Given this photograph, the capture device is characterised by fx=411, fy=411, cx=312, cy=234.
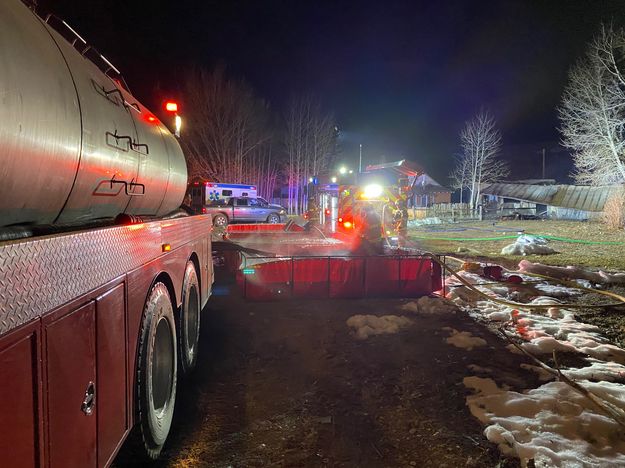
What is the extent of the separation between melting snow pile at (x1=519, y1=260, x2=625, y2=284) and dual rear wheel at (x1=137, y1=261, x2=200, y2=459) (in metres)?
8.29

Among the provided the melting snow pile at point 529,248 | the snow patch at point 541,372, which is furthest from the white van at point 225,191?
the snow patch at point 541,372

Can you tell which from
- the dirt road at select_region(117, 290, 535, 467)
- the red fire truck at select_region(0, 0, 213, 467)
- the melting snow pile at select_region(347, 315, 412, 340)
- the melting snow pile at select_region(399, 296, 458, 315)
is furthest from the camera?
the melting snow pile at select_region(399, 296, 458, 315)

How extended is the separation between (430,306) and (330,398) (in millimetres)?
3421

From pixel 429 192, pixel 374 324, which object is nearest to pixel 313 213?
pixel 374 324

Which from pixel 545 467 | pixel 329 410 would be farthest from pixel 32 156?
pixel 545 467

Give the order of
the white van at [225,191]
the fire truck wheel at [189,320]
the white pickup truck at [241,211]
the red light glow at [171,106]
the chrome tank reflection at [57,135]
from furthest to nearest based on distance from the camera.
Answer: the white van at [225,191]
the white pickup truck at [241,211]
the red light glow at [171,106]
the fire truck wheel at [189,320]
the chrome tank reflection at [57,135]

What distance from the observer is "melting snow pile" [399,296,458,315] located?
6.67 meters

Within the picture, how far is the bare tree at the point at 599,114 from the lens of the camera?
2205 centimetres

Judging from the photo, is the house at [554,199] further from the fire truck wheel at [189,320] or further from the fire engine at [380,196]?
the fire truck wheel at [189,320]

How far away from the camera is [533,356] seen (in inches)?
189

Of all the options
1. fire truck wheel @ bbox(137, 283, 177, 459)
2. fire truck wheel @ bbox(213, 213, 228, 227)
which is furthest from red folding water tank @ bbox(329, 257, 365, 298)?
fire truck wheel @ bbox(213, 213, 228, 227)

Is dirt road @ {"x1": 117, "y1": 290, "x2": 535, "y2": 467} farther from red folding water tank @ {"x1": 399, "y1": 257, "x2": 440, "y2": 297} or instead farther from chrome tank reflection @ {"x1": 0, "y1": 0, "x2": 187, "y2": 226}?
chrome tank reflection @ {"x1": 0, "y1": 0, "x2": 187, "y2": 226}

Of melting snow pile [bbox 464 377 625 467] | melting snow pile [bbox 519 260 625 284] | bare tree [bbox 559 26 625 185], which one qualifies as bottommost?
melting snow pile [bbox 464 377 625 467]

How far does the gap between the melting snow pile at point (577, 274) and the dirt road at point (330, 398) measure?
14.4 feet
